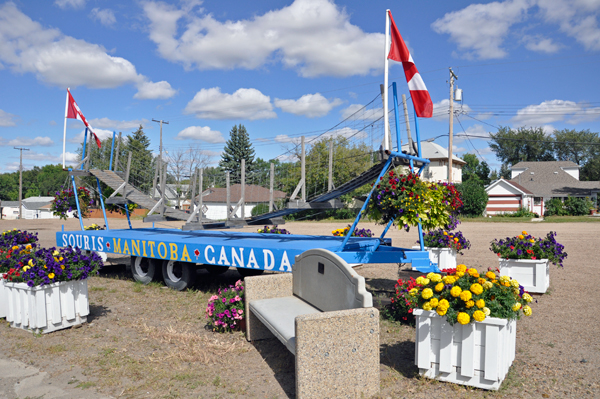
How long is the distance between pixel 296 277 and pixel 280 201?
12.1 ft

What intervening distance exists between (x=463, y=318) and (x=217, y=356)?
2716 millimetres

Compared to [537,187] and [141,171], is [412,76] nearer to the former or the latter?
[141,171]

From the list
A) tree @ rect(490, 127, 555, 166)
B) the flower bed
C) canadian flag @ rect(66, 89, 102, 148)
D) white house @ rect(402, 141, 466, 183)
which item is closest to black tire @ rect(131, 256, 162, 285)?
the flower bed

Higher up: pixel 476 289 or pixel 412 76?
pixel 412 76

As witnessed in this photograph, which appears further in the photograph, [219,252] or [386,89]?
[219,252]

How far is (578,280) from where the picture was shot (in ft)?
29.3

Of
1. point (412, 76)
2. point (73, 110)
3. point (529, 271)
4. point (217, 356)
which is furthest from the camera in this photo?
point (73, 110)

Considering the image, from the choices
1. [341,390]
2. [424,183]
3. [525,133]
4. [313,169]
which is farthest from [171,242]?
[525,133]

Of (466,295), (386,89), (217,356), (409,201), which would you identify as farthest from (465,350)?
(386,89)

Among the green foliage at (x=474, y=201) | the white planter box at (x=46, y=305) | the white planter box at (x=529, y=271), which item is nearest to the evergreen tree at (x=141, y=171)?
the white planter box at (x=46, y=305)

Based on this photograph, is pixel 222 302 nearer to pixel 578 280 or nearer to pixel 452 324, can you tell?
pixel 452 324

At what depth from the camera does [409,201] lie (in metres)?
5.51

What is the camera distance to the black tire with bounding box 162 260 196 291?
8.29 metres

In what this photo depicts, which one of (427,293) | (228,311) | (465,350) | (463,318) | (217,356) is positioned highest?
(427,293)
